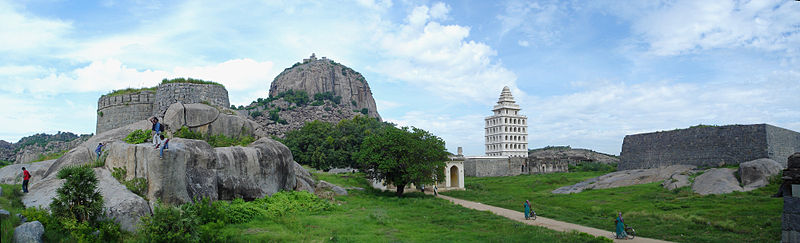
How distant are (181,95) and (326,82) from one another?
110m

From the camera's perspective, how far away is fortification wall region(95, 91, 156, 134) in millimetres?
25797

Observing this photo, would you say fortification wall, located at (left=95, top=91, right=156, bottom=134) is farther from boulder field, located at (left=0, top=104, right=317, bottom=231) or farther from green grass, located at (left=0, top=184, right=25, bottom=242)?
green grass, located at (left=0, top=184, right=25, bottom=242)

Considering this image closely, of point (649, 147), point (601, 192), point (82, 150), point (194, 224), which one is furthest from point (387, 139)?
point (649, 147)

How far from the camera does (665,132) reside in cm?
4159

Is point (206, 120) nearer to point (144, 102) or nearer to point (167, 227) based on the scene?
point (144, 102)

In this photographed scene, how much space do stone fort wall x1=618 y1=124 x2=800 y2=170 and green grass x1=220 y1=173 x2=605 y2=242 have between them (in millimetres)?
24024

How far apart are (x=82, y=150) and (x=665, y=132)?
4505cm

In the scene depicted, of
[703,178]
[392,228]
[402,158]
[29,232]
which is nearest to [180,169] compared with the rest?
[29,232]

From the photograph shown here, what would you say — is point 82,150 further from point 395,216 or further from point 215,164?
point 395,216

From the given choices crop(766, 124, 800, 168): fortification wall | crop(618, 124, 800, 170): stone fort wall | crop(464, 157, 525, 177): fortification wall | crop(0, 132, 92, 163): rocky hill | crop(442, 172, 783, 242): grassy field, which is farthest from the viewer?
crop(464, 157, 525, 177): fortification wall

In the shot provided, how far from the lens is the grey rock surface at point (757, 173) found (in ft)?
88.5

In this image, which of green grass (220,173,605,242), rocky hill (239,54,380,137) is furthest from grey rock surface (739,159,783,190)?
rocky hill (239,54,380,137)

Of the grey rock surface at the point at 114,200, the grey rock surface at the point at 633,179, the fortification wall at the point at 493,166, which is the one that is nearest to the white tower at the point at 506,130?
the fortification wall at the point at 493,166

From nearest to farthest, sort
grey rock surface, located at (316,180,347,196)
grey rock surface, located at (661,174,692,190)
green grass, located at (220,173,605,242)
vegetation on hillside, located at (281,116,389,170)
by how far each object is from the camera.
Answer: green grass, located at (220,173,605,242) < grey rock surface, located at (316,180,347,196) < grey rock surface, located at (661,174,692,190) < vegetation on hillside, located at (281,116,389,170)
